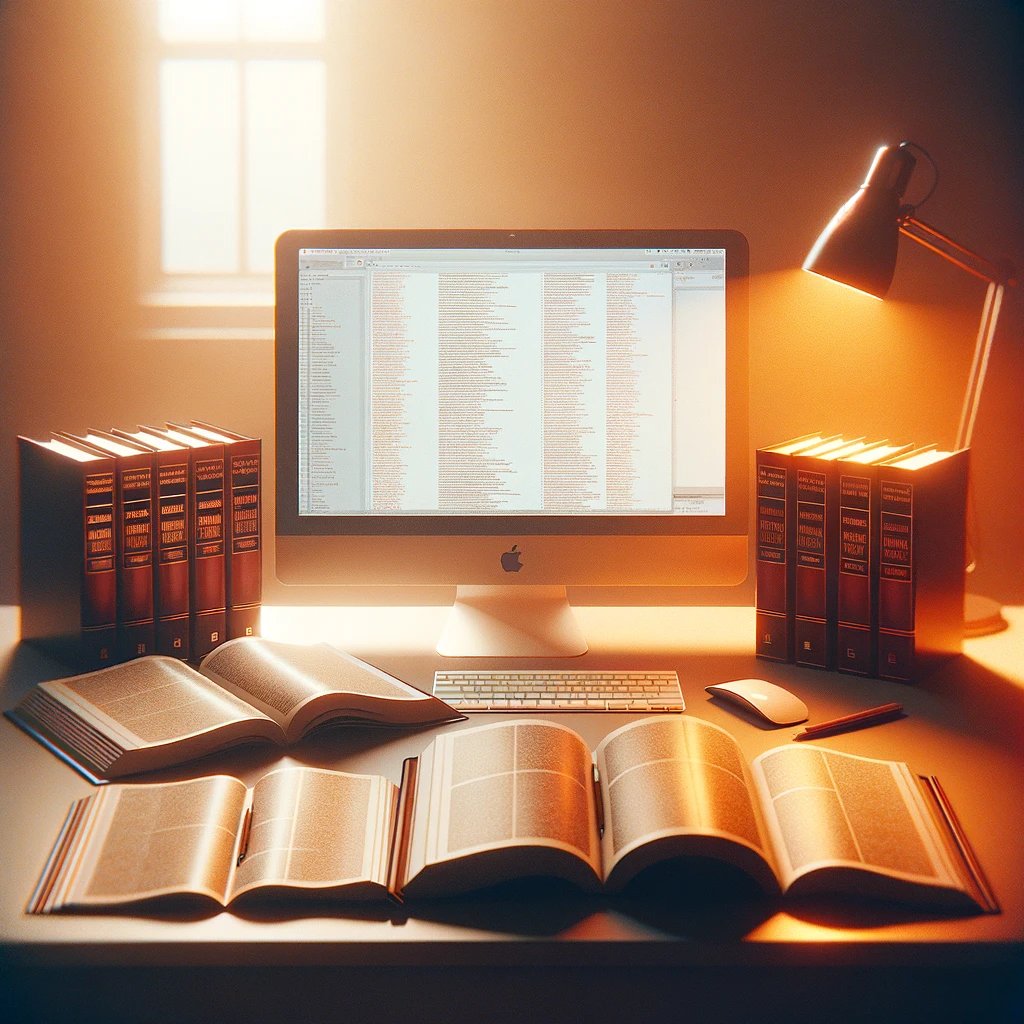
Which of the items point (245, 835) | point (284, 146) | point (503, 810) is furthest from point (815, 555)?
point (284, 146)

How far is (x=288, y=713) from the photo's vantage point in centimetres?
94

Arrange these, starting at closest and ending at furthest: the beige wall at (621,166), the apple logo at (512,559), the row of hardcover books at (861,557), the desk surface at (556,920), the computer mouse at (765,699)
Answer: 1. the desk surface at (556,920)
2. the computer mouse at (765,699)
3. the row of hardcover books at (861,557)
4. the apple logo at (512,559)
5. the beige wall at (621,166)

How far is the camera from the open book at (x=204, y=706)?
0.88 meters

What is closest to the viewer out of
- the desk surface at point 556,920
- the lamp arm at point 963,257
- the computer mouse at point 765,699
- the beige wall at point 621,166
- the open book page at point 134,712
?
the desk surface at point 556,920

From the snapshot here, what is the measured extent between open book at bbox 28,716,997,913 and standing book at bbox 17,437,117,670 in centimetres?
38

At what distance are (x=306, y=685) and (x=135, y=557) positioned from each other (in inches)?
12.0

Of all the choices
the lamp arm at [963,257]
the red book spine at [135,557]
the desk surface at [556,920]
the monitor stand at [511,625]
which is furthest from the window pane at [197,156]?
the lamp arm at [963,257]

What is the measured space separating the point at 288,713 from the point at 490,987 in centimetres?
33

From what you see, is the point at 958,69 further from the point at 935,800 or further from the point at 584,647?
the point at 935,800

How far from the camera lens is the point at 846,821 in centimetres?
73

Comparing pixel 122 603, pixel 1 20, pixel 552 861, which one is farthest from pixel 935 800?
pixel 1 20

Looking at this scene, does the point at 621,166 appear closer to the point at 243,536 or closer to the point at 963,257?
the point at 963,257

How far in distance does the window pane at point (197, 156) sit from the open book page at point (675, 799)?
1.18m

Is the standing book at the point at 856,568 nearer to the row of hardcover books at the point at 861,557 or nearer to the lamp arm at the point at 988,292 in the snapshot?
the row of hardcover books at the point at 861,557
